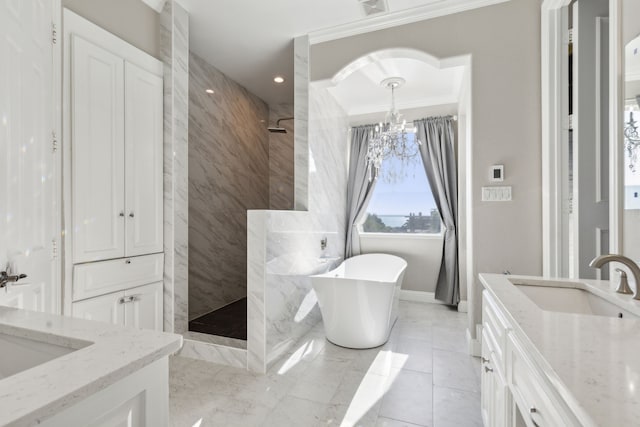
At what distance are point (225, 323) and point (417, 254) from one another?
2702 mm

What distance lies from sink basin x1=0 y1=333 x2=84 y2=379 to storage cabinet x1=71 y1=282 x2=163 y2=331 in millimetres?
1277

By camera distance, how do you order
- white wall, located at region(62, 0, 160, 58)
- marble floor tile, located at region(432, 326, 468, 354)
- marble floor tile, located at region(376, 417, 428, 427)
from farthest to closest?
marble floor tile, located at region(432, 326, 468, 354)
white wall, located at region(62, 0, 160, 58)
marble floor tile, located at region(376, 417, 428, 427)

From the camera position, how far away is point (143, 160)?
2379 millimetres

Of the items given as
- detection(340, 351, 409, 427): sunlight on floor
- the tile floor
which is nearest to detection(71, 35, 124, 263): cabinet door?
the tile floor

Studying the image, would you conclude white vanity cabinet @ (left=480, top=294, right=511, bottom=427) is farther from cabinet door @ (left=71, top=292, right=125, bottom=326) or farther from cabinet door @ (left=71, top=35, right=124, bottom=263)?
cabinet door @ (left=71, top=35, right=124, bottom=263)

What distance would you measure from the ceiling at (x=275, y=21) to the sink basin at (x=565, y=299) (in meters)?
2.31

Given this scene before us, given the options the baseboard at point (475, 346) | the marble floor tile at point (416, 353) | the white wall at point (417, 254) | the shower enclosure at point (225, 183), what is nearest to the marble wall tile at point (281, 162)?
the shower enclosure at point (225, 183)

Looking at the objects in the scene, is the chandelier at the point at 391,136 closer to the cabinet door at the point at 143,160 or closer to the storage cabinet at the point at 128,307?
the cabinet door at the point at 143,160

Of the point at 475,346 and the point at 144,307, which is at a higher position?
the point at 144,307

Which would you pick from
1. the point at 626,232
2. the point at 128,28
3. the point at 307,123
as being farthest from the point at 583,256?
the point at 128,28

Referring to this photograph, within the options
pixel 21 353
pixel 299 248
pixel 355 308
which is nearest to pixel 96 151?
pixel 21 353

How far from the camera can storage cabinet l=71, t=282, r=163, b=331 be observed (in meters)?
2.01

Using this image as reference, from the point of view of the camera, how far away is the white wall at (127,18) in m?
2.03

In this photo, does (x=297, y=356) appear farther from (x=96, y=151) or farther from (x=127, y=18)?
(x=127, y=18)
